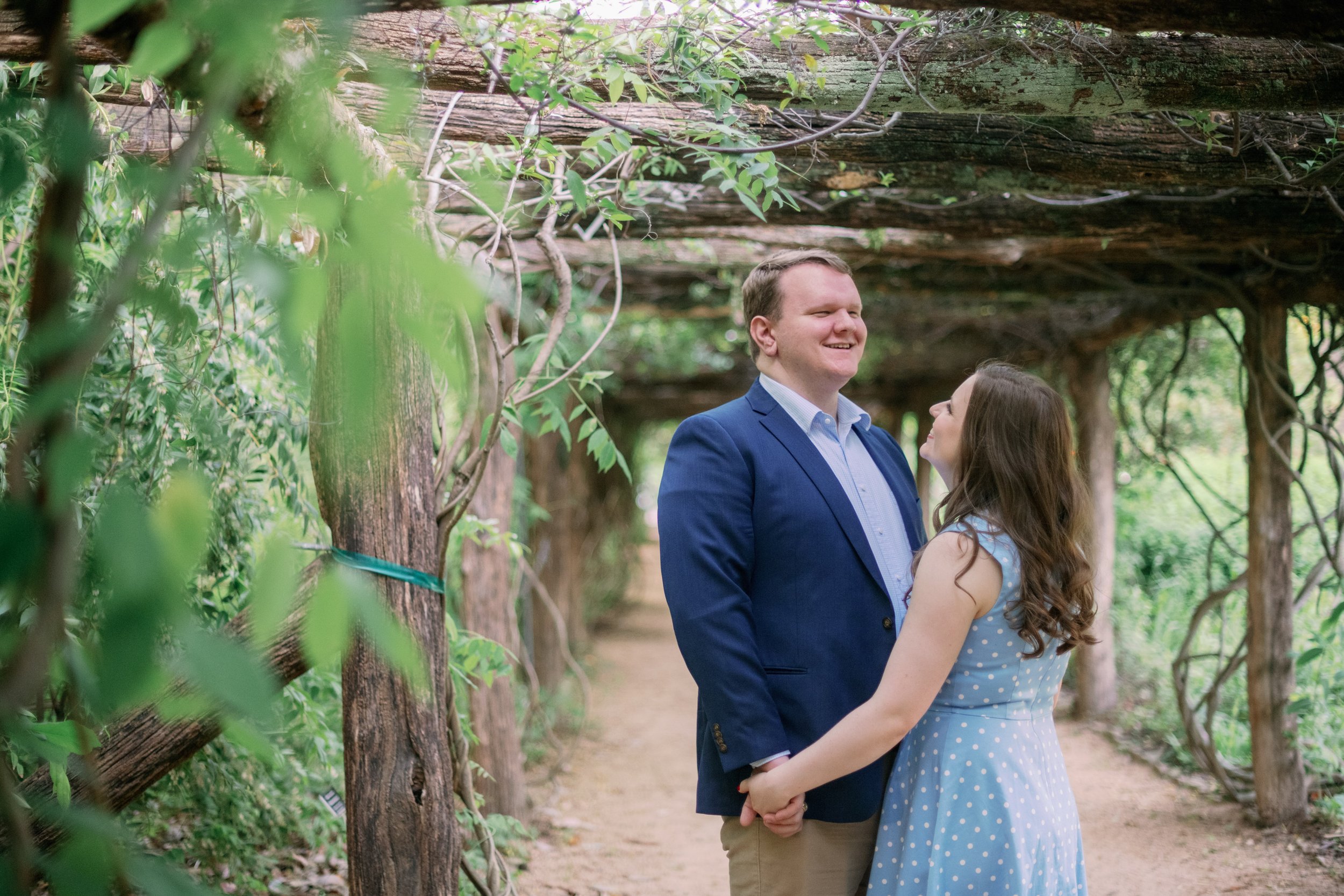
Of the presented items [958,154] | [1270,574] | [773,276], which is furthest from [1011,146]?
[1270,574]

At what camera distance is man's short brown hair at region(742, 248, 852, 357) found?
6.40ft

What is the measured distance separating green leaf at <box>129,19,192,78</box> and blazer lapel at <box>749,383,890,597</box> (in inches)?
54.9

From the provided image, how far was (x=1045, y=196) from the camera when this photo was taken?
312cm

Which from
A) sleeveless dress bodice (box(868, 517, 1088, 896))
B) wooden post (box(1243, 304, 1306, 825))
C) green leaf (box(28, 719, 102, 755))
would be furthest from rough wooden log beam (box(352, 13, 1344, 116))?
wooden post (box(1243, 304, 1306, 825))

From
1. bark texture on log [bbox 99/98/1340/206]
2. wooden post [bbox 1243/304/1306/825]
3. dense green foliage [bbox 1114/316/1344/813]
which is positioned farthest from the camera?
dense green foliage [bbox 1114/316/1344/813]

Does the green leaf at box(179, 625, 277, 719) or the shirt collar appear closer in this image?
the green leaf at box(179, 625, 277, 719)

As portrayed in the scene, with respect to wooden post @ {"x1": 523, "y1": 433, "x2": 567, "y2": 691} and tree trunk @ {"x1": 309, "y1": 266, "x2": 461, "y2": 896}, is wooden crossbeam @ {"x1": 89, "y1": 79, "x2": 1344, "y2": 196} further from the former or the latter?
wooden post @ {"x1": 523, "y1": 433, "x2": 567, "y2": 691}

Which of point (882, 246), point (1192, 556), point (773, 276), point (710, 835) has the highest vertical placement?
point (882, 246)

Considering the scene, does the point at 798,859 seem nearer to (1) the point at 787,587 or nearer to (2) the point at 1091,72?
(1) the point at 787,587

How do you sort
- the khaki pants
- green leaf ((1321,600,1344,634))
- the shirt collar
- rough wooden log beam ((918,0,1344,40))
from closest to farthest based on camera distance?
rough wooden log beam ((918,0,1344,40)), the khaki pants, the shirt collar, green leaf ((1321,600,1344,634))

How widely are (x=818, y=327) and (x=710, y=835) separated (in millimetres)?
3321

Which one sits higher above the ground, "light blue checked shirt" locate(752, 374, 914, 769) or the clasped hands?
"light blue checked shirt" locate(752, 374, 914, 769)

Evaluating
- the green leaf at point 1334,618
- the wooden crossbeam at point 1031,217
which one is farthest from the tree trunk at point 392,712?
the green leaf at point 1334,618

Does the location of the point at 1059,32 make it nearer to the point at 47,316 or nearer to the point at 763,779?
the point at 763,779
